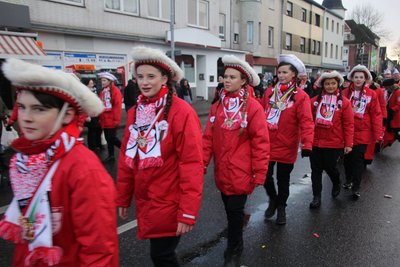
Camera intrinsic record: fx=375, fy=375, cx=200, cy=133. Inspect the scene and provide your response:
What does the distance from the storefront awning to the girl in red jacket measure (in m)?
9.88

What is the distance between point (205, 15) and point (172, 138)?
22.4 meters

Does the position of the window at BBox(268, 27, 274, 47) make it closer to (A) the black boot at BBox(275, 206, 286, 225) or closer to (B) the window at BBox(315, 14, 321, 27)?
(B) the window at BBox(315, 14, 321, 27)

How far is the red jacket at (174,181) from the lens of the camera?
246cm

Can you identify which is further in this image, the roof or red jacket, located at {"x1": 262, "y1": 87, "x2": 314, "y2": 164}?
the roof

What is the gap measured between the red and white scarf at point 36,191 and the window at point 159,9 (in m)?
18.6

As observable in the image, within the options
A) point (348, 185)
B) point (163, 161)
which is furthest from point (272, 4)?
point (163, 161)

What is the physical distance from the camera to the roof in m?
61.8

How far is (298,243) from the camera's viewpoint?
4.09m

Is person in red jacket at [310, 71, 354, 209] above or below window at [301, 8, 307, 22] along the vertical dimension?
below

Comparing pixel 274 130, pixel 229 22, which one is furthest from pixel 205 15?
pixel 274 130

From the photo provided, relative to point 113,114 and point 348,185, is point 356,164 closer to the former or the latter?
point 348,185

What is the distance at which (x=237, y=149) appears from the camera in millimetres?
3449

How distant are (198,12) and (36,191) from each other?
22428mm

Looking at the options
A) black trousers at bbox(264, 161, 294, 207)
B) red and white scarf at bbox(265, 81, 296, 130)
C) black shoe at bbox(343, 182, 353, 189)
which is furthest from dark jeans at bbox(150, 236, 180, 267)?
black shoe at bbox(343, 182, 353, 189)
